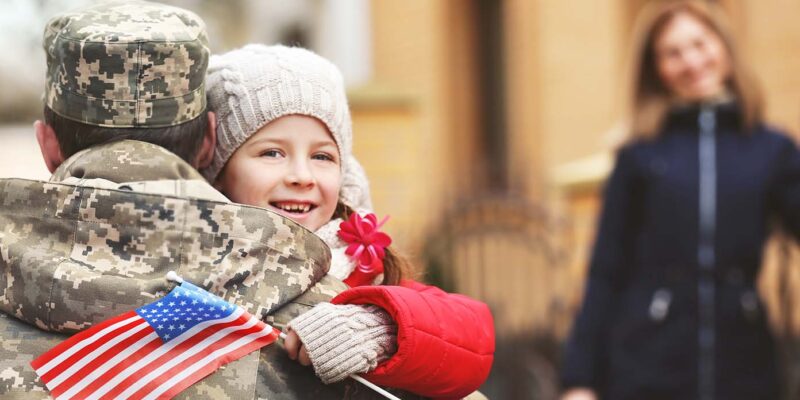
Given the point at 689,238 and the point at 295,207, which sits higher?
the point at 295,207

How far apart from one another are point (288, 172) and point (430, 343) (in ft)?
1.61

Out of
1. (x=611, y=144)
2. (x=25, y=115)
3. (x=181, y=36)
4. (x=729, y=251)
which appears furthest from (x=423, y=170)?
(x=181, y=36)

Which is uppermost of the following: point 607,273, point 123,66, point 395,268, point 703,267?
point 123,66

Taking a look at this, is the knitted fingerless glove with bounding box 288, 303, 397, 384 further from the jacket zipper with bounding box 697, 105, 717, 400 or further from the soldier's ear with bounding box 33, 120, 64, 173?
the jacket zipper with bounding box 697, 105, 717, 400

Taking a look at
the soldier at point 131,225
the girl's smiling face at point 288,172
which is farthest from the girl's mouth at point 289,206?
the soldier at point 131,225

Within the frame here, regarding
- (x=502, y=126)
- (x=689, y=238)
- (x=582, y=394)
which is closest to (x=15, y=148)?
(x=502, y=126)

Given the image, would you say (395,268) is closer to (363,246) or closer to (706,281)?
(363,246)

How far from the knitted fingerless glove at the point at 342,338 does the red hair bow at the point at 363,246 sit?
0.26m

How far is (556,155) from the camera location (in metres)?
12.4

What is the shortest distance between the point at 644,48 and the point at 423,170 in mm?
6446

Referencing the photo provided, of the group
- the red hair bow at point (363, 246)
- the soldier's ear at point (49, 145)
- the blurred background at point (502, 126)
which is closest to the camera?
the soldier's ear at point (49, 145)

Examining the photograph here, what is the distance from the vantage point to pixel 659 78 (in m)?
5.19

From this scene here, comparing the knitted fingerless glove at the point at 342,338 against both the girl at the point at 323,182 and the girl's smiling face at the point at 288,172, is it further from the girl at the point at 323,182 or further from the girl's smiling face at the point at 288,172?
the girl's smiling face at the point at 288,172

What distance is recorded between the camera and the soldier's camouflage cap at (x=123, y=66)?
2023 millimetres
